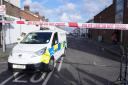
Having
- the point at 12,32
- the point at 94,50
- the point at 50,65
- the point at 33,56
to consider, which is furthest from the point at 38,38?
the point at 12,32

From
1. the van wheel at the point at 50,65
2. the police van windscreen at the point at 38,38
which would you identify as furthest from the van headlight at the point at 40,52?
the police van windscreen at the point at 38,38

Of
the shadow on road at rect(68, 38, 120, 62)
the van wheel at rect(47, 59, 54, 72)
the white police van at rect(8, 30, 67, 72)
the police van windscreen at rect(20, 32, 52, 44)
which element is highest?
the police van windscreen at rect(20, 32, 52, 44)

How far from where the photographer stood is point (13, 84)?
9.31m

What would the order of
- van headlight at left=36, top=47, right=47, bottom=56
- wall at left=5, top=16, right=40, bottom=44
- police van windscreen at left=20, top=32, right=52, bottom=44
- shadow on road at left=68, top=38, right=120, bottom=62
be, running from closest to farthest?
1. van headlight at left=36, top=47, right=47, bottom=56
2. police van windscreen at left=20, top=32, right=52, bottom=44
3. shadow on road at left=68, top=38, right=120, bottom=62
4. wall at left=5, top=16, right=40, bottom=44

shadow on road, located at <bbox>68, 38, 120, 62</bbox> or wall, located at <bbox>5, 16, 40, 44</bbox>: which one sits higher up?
wall, located at <bbox>5, 16, 40, 44</bbox>

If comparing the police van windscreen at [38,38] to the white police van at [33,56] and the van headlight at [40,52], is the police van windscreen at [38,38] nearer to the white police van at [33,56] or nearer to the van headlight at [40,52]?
the white police van at [33,56]

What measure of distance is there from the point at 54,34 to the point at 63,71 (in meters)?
1.96

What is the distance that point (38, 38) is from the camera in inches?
489

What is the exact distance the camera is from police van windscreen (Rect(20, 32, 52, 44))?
12.1 metres

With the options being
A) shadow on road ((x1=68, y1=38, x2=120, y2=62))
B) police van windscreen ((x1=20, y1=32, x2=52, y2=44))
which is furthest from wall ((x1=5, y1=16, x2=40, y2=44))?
police van windscreen ((x1=20, y1=32, x2=52, y2=44))

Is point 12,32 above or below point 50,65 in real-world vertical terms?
Answer: above

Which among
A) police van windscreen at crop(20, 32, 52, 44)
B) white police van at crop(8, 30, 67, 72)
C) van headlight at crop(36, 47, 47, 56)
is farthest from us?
police van windscreen at crop(20, 32, 52, 44)

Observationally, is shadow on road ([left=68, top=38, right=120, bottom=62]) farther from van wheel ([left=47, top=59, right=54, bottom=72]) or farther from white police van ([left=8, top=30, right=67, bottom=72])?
white police van ([left=8, top=30, right=67, bottom=72])

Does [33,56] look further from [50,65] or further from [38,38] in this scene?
[38,38]
